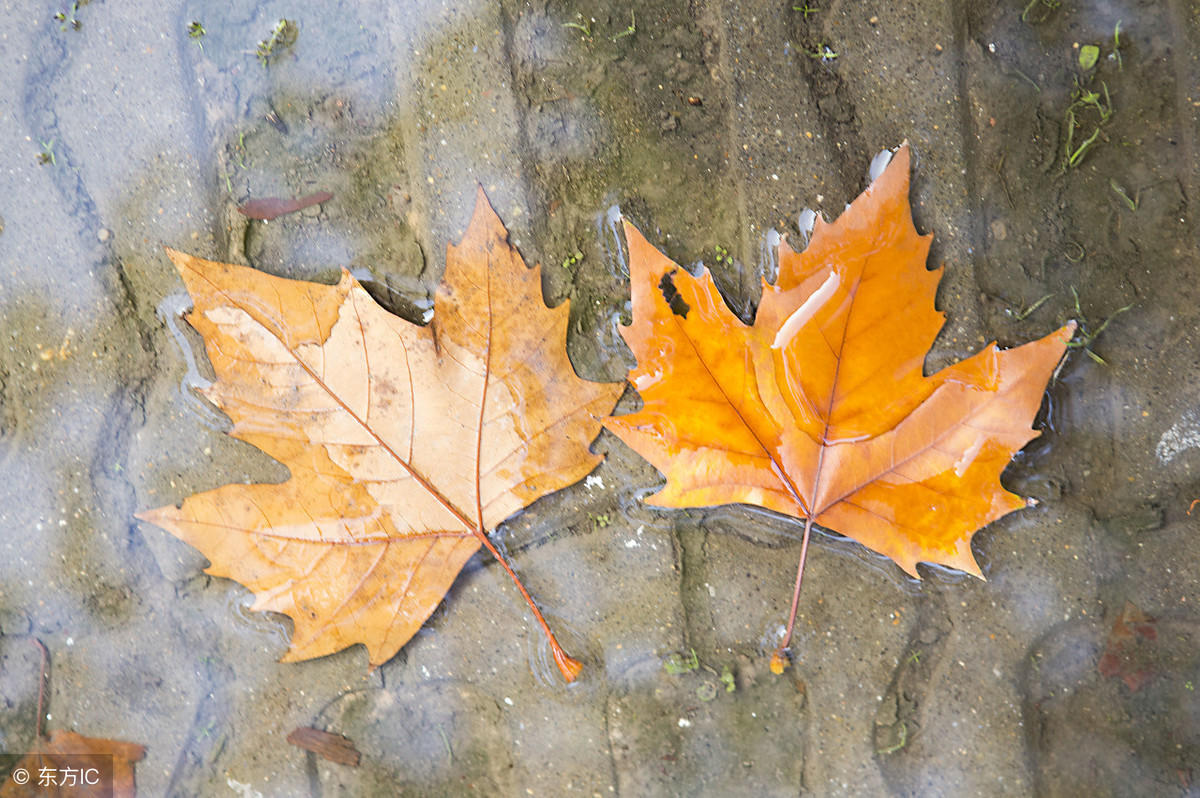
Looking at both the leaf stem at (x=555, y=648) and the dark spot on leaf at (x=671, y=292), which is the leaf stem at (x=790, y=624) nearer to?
the leaf stem at (x=555, y=648)

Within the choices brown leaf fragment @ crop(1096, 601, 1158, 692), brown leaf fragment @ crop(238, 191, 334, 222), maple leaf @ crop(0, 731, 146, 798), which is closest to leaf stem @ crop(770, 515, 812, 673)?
brown leaf fragment @ crop(1096, 601, 1158, 692)

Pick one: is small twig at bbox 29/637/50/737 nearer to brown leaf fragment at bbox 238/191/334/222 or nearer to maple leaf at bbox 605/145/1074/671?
brown leaf fragment at bbox 238/191/334/222

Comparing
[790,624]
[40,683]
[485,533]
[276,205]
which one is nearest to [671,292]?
[485,533]

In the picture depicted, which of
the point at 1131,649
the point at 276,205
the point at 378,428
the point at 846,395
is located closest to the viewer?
the point at 846,395

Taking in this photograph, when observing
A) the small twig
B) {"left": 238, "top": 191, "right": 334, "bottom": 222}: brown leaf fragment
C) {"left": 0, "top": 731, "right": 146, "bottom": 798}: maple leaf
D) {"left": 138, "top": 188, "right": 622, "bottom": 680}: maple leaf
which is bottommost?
{"left": 0, "top": 731, "right": 146, "bottom": 798}: maple leaf

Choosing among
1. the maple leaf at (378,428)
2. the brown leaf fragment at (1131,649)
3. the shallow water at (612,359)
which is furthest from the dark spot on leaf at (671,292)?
the brown leaf fragment at (1131,649)

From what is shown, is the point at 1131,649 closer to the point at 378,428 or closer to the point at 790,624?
the point at 790,624
